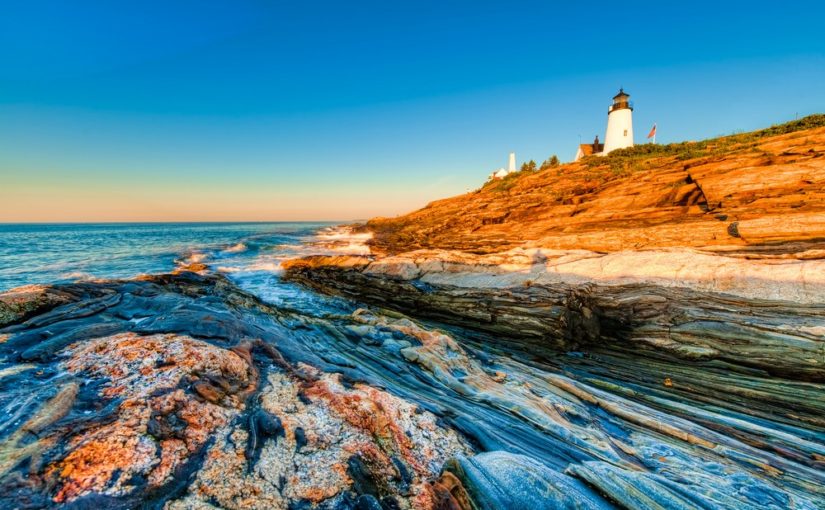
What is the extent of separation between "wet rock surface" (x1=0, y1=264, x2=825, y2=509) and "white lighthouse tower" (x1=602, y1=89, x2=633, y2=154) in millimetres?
44428

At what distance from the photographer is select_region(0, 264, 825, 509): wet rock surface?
3.46m

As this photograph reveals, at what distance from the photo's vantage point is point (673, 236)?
1508cm

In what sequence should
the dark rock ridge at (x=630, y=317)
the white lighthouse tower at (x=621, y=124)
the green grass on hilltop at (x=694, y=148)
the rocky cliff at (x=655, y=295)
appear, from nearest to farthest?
the rocky cliff at (x=655, y=295) < the dark rock ridge at (x=630, y=317) < the green grass on hilltop at (x=694, y=148) < the white lighthouse tower at (x=621, y=124)

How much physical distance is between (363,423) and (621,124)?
5540cm

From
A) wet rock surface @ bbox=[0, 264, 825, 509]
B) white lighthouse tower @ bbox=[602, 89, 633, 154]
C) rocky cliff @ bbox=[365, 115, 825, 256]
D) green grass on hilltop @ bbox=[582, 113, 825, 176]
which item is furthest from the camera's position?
white lighthouse tower @ bbox=[602, 89, 633, 154]

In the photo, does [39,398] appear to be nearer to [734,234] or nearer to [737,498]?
[737,498]

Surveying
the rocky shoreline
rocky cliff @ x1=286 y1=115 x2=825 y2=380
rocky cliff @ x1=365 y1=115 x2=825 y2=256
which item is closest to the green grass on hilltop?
rocky cliff @ x1=365 y1=115 x2=825 y2=256

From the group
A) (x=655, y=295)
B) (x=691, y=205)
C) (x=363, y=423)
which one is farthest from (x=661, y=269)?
(x=363, y=423)

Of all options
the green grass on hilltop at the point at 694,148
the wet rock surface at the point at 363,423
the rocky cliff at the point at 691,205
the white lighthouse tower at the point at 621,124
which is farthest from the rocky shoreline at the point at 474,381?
the white lighthouse tower at the point at 621,124

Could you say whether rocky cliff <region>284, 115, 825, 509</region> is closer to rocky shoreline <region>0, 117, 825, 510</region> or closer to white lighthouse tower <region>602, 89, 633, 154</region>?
rocky shoreline <region>0, 117, 825, 510</region>

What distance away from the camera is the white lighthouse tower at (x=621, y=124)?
4516 centimetres

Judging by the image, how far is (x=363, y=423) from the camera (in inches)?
189

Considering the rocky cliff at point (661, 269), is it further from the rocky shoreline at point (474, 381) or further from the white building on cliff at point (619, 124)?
the white building on cliff at point (619, 124)

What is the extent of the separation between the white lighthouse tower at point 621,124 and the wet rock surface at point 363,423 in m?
44.4
